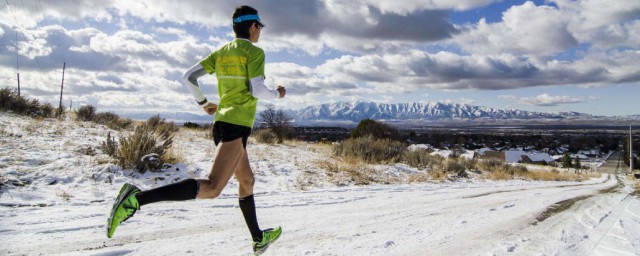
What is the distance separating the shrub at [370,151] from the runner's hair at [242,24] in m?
10.4

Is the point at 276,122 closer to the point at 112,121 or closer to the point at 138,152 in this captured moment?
the point at 112,121

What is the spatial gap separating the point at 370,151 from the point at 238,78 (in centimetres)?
1133

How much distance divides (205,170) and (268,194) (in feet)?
7.36

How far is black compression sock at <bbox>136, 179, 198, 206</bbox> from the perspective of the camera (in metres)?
2.51

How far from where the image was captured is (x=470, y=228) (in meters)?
3.77

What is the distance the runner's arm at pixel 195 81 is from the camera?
307 centimetres

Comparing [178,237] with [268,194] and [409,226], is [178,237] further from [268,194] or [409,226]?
[268,194]

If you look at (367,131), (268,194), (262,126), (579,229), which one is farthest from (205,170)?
(367,131)

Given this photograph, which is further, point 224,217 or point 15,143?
point 15,143

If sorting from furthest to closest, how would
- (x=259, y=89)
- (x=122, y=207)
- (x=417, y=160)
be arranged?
(x=417, y=160) < (x=259, y=89) < (x=122, y=207)

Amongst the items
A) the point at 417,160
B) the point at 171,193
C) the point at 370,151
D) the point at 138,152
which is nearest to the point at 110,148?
the point at 138,152

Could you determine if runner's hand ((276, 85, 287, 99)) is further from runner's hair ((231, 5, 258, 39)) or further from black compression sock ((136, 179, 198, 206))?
black compression sock ((136, 179, 198, 206))

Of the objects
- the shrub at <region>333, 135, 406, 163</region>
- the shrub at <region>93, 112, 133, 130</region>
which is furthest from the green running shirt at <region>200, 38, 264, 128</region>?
the shrub at <region>93, 112, 133, 130</region>

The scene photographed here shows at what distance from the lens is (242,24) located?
2.92m
